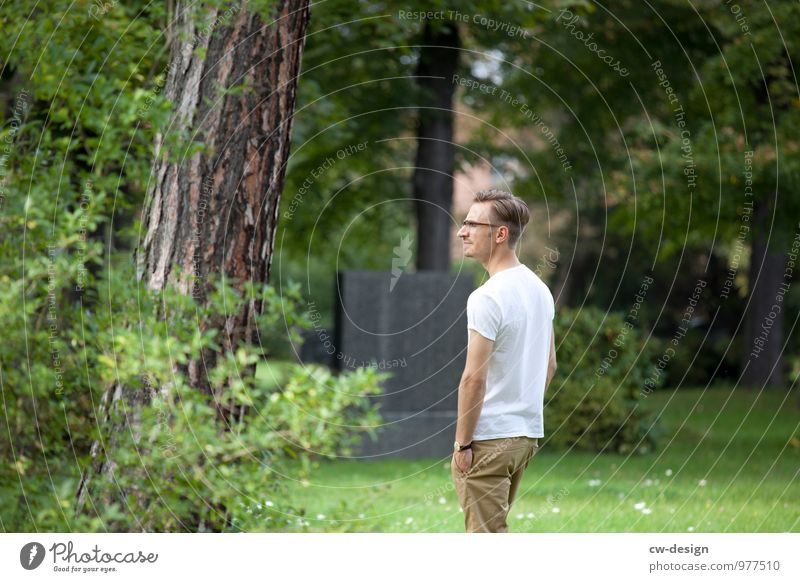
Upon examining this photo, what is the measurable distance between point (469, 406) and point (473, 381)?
126 mm

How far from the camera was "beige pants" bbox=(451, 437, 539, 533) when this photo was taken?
4.12m

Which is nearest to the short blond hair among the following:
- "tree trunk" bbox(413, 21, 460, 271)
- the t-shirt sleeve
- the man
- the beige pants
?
the man

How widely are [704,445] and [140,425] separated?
815 centimetres

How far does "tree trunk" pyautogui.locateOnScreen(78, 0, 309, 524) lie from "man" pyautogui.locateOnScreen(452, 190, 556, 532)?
1274 mm

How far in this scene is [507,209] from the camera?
4223mm

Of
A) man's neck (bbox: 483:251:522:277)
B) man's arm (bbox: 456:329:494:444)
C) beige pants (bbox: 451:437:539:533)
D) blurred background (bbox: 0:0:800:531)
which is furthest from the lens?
blurred background (bbox: 0:0:800:531)

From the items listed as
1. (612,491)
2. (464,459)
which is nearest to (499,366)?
(464,459)

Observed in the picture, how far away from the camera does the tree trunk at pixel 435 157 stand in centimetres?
1342

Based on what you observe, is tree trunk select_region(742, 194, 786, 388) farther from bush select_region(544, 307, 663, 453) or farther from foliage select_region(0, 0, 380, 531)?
foliage select_region(0, 0, 380, 531)

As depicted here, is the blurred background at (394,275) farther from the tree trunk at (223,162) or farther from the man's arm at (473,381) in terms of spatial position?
the man's arm at (473,381)

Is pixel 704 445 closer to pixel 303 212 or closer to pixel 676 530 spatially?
pixel 676 530

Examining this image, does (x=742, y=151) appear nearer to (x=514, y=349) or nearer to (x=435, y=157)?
(x=435, y=157)
